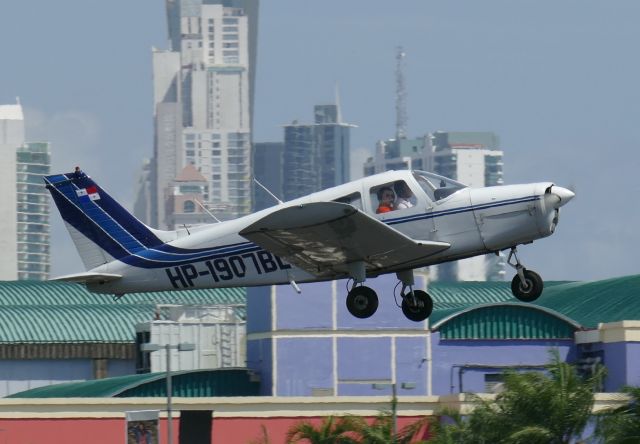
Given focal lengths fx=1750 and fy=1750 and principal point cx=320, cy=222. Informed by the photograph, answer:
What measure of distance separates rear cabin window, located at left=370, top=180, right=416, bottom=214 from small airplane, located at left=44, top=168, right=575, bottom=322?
2 centimetres

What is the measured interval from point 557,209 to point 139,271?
7883 mm

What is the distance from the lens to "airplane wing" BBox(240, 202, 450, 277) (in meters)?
28.5

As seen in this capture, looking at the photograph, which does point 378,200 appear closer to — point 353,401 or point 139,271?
point 139,271

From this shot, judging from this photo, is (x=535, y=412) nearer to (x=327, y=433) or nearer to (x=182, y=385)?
(x=327, y=433)

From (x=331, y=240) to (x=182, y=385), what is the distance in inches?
817

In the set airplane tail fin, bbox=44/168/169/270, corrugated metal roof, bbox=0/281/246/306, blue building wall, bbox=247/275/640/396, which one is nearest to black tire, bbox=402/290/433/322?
airplane tail fin, bbox=44/168/169/270

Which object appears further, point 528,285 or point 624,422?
point 528,285

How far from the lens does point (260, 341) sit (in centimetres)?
5059

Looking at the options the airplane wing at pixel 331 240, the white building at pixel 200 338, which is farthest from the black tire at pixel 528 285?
the white building at pixel 200 338

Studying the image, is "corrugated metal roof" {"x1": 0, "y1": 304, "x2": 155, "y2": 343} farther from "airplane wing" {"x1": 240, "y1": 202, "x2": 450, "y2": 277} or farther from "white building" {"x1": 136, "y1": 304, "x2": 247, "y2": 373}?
"airplane wing" {"x1": 240, "y1": 202, "x2": 450, "y2": 277}

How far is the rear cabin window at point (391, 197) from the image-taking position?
29344 millimetres

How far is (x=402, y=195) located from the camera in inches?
1160

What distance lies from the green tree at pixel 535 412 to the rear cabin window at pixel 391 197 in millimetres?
5945

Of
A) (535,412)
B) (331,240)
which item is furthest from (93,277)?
(535,412)
